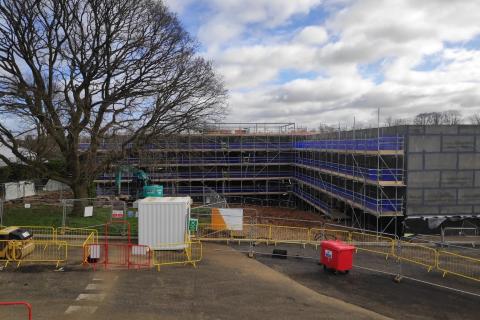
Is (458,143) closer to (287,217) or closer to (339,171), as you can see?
(339,171)

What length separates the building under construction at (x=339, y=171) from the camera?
24.0 metres

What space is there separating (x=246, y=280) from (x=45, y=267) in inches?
274

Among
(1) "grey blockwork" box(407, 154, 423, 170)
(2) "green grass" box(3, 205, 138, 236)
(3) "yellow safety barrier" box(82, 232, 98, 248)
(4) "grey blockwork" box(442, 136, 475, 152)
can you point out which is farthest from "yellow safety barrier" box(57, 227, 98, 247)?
(4) "grey blockwork" box(442, 136, 475, 152)

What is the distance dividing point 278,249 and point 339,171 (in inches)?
600

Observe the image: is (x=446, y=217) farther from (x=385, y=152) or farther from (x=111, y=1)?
(x=111, y=1)

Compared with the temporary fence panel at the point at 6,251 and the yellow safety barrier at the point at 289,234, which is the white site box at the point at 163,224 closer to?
the temporary fence panel at the point at 6,251

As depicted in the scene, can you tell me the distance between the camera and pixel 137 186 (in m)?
40.5

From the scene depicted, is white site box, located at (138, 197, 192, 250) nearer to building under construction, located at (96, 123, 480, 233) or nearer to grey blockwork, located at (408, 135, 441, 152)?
building under construction, located at (96, 123, 480, 233)

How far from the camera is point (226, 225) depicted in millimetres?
19812

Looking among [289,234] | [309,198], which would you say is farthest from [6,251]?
[309,198]

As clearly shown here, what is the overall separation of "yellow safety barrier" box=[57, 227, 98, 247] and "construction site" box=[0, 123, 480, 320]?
0.18 feet

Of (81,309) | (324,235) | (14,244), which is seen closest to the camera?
(81,309)

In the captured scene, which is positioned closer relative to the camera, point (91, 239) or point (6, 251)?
point (6, 251)

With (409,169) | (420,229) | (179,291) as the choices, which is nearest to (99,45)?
(179,291)
